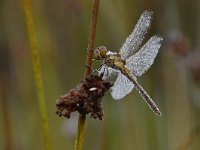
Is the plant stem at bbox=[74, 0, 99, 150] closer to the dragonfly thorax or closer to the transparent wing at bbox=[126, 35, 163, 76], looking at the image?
the dragonfly thorax

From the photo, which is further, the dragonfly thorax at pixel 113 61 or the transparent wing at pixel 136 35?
the transparent wing at pixel 136 35

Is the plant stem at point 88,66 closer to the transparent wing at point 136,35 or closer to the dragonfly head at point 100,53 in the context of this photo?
the dragonfly head at point 100,53

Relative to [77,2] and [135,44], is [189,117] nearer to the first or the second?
[77,2]

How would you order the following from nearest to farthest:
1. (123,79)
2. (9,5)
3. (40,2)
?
(123,79)
(40,2)
(9,5)

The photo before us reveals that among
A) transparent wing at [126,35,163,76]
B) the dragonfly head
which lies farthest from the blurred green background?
the dragonfly head

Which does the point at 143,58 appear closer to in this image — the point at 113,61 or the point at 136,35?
the point at 136,35

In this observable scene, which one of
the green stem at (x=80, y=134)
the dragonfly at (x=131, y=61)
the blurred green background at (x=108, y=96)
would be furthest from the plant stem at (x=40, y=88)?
the blurred green background at (x=108, y=96)

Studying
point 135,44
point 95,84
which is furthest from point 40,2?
point 95,84

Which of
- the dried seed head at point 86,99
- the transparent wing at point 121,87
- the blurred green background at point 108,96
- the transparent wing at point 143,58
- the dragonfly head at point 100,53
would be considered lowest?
the dried seed head at point 86,99
